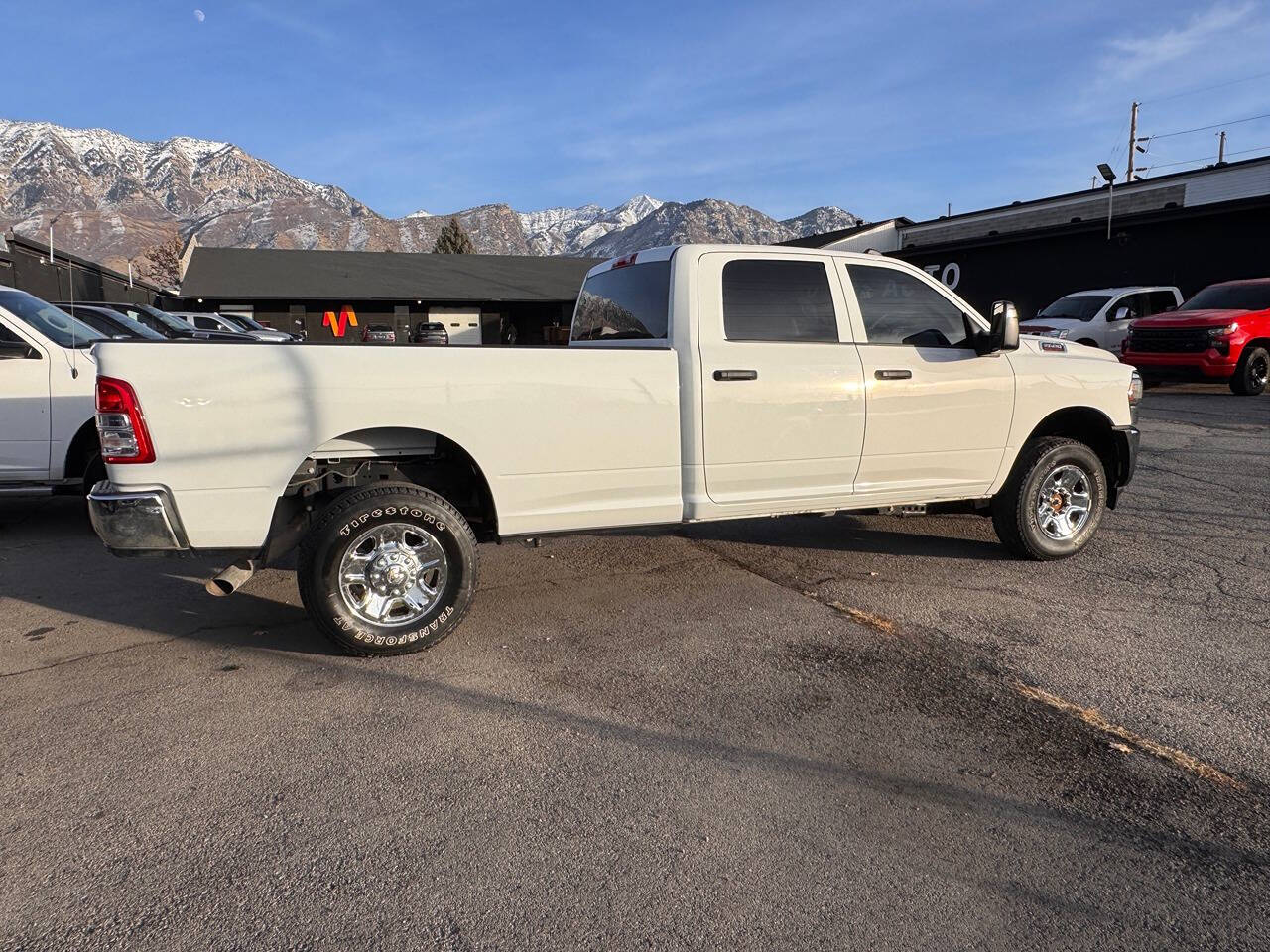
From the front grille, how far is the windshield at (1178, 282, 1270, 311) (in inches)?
40.1

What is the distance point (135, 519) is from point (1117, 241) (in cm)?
2690

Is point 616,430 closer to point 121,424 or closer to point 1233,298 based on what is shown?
point 121,424

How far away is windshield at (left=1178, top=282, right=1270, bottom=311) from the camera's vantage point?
1540cm

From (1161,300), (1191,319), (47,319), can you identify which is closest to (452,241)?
(1161,300)

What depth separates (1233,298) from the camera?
1576cm

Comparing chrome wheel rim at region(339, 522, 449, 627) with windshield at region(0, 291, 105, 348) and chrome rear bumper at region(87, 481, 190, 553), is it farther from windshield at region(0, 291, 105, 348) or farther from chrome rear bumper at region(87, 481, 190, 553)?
windshield at region(0, 291, 105, 348)

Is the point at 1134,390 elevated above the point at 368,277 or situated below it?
below

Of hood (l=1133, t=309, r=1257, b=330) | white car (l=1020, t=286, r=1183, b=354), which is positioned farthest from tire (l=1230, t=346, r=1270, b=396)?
white car (l=1020, t=286, r=1183, b=354)

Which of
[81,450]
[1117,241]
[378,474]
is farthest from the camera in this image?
[1117,241]

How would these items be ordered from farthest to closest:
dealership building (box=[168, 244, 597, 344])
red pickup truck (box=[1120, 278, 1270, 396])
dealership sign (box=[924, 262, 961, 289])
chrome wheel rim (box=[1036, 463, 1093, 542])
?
1. dealership building (box=[168, 244, 597, 344])
2. dealership sign (box=[924, 262, 961, 289])
3. red pickup truck (box=[1120, 278, 1270, 396])
4. chrome wheel rim (box=[1036, 463, 1093, 542])

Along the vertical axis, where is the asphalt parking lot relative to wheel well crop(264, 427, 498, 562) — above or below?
below

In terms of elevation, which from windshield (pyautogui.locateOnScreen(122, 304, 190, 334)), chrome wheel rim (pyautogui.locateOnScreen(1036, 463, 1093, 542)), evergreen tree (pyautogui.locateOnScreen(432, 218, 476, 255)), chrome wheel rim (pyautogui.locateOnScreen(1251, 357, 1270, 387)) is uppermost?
evergreen tree (pyautogui.locateOnScreen(432, 218, 476, 255))

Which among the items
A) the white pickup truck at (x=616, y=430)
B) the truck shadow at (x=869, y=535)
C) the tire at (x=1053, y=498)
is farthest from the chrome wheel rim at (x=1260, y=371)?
the tire at (x=1053, y=498)

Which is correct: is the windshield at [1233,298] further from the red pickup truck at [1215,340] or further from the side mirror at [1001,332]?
the side mirror at [1001,332]
